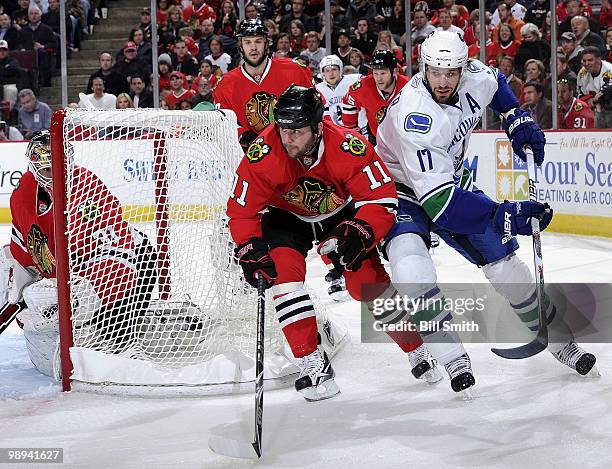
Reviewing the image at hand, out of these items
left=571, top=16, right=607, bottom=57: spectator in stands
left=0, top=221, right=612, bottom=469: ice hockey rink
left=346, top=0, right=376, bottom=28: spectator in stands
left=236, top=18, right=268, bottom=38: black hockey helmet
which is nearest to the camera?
left=0, top=221, right=612, bottom=469: ice hockey rink

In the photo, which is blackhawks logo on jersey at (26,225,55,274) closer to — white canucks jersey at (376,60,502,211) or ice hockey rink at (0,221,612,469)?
ice hockey rink at (0,221,612,469)

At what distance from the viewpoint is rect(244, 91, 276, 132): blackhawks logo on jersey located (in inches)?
187

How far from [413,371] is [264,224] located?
2.33 feet

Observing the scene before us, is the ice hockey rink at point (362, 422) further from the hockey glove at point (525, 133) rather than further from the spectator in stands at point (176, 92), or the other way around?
the spectator in stands at point (176, 92)

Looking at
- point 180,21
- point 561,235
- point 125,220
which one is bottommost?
point 561,235

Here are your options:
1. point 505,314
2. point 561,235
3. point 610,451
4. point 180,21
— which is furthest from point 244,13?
point 610,451

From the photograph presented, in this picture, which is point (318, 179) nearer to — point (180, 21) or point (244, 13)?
point (244, 13)

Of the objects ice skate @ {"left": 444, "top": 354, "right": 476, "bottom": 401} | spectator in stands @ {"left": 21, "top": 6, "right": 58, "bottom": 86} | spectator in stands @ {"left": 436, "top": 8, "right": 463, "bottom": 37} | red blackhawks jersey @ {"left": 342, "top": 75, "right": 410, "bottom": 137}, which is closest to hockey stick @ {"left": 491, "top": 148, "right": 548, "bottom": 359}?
ice skate @ {"left": 444, "top": 354, "right": 476, "bottom": 401}

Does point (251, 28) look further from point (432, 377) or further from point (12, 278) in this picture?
point (432, 377)

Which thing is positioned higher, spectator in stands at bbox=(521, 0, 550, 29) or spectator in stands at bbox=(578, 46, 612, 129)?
spectator in stands at bbox=(521, 0, 550, 29)

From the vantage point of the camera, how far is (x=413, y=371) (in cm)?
329

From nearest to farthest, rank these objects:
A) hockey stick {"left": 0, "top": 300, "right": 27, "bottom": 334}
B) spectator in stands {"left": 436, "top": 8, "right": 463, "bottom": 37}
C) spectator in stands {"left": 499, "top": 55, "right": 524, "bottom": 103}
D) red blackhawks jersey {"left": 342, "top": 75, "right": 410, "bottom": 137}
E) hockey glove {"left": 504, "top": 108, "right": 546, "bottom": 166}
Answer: hockey glove {"left": 504, "top": 108, "right": 546, "bottom": 166}, hockey stick {"left": 0, "top": 300, "right": 27, "bottom": 334}, red blackhawks jersey {"left": 342, "top": 75, "right": 410, "bottom": 137}, spectator in stands {"left": 499, "top": 55, "right": 524, "bottom": 103}, spectator in stands {"left": 436, "top": 8, "right": 463, "bottom": 37}

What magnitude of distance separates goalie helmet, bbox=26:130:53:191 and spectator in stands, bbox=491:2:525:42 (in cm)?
467

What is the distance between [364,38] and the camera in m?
8.24
